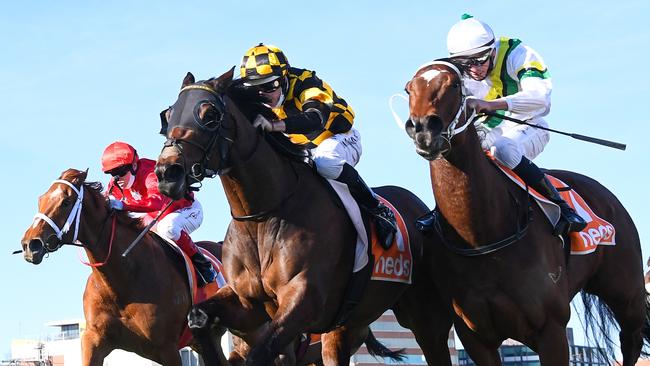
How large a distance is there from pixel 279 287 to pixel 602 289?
362 centimetres

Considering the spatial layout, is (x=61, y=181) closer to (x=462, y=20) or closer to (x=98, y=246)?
(x=98, y=246)

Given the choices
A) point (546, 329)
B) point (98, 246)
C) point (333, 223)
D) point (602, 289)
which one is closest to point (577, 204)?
point (602, 289)

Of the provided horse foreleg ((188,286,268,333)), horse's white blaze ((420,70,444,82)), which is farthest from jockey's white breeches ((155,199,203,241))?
horse's white blaze ((420,70,444,82))

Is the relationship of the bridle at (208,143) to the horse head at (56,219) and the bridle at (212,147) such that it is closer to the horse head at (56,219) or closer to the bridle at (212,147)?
the bridle at (212,147)

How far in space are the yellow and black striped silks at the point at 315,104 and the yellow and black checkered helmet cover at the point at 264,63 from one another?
0.19 meters

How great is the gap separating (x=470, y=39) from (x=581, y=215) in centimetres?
187

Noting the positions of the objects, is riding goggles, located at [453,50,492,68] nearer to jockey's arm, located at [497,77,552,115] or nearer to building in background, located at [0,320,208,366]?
jockey's arm, located at [497,77,552,115]

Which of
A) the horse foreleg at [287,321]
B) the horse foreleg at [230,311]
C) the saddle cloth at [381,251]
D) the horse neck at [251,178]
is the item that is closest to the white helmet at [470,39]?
the saddle cloth at [381,251]

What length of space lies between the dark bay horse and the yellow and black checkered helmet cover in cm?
309

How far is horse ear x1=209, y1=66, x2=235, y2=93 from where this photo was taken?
8898 mm

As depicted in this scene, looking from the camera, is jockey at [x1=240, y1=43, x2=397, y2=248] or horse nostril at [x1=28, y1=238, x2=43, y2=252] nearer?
jockey at [x1=240, y1=43, x2=397, y2=248]

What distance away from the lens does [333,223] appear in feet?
30.6

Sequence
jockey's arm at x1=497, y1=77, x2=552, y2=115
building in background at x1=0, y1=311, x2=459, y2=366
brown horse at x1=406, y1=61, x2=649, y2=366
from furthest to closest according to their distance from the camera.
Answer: building in background at x1=0, y1=311, x2=459, y2=366 → jockey's arm at x1=497, y1=77, x2=552, y2=115 → brown horse at x1=406, y1=61, x2=649, y2=366

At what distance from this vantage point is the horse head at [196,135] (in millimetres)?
8273
